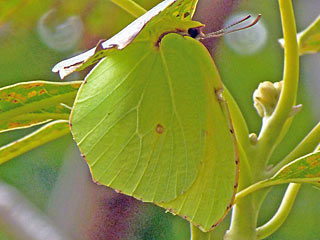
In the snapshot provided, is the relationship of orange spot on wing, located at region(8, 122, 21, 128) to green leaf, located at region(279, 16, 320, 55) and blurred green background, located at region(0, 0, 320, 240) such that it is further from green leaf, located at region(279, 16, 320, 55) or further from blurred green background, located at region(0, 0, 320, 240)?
blurred green background, located at region(0, 0, 320, 240)

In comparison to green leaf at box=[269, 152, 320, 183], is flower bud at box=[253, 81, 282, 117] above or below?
above

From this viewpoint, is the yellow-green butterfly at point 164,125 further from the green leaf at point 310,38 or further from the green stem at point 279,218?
the green leaf at point 310,38

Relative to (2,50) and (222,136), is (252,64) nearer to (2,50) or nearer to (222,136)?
(2,50)

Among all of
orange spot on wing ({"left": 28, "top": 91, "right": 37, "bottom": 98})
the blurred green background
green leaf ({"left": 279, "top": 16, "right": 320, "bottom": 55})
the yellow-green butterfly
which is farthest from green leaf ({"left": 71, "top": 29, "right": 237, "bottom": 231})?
the blurred green background

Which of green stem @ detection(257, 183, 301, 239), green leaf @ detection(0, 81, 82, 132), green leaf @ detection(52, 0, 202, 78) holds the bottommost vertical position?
green stem @ detection(257, 183, 301, 239)

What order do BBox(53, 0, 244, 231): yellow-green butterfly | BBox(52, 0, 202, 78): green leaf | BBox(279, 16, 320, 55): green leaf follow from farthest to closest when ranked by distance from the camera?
1. BBox(279, 16, 320, 55): green leaf
2. BBox(53, 0, 244, 231): yellow-green butterfly
3. BBox(52, 0, 202, 78): green leaf

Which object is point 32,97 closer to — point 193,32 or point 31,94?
point 31,94

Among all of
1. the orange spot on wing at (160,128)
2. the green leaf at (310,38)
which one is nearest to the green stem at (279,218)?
the orange spot on wing at (160,128)
